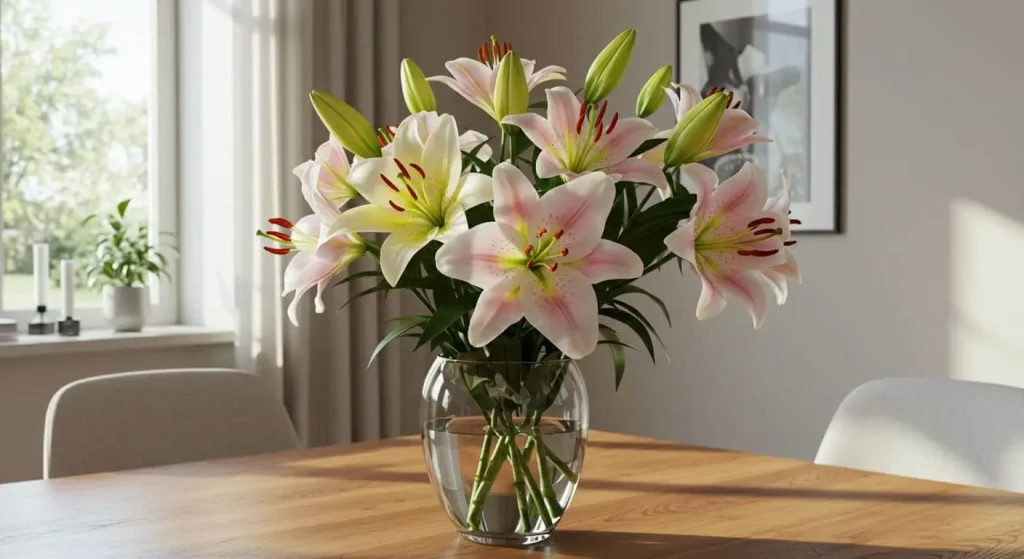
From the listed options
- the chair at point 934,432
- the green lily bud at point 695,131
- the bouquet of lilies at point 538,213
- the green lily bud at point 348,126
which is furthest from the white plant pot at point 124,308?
the green lily bud at point 695,131

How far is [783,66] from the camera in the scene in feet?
10.9

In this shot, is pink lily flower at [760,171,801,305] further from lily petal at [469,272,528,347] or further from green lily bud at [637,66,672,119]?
lily petal at [469,272,528,347]

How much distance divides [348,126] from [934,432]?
117cm

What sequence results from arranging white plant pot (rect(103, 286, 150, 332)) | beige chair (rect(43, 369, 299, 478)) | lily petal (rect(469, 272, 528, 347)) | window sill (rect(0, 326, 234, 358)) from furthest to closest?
1. white plant pot (rect(103, 286, 150, 332))
2. window sill (rect(0, 326, 234, 358))
3. beige chair (rect(43, 369, 299, 478))
4. lily petal (rect(469, 272, 528, 347))

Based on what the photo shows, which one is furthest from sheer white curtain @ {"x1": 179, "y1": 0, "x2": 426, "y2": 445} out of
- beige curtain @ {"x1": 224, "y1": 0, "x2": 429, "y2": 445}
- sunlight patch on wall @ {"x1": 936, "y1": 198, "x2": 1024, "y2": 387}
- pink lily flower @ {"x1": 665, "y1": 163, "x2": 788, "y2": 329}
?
pink lily flower @ {"x1": 665, "y1": 163, "x2": 788, "y2": 329}

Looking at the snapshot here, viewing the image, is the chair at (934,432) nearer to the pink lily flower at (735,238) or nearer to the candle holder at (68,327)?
the pink lily flower at (735,238)

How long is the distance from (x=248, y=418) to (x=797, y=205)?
5.66ft

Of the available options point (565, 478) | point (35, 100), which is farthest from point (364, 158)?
point (35, 100)

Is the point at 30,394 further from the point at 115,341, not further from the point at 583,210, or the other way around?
the point at 583,210

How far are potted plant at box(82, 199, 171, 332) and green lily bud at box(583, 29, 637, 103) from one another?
2.50 m

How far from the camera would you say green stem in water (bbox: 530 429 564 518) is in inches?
51.2

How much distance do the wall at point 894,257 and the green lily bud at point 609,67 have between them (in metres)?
1.88

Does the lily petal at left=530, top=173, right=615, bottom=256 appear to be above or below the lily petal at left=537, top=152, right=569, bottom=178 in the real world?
below

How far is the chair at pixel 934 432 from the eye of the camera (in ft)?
6.18
